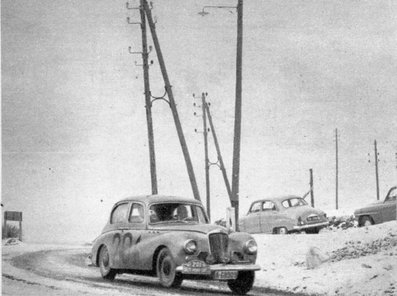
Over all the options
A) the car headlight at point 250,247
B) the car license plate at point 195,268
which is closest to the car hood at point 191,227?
the car headlight at point 250,247

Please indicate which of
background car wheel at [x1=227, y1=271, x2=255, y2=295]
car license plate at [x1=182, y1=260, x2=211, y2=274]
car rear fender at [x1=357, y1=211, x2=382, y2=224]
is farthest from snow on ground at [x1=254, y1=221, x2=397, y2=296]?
car rear fender at [x1=357, y1=211, x2=382, y2=224]

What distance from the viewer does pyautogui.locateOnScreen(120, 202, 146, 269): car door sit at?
41.5ft

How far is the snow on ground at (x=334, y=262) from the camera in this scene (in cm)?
1153

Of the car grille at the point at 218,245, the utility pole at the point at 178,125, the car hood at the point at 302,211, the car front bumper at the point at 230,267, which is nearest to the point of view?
the car front bumper at the point at 230,267

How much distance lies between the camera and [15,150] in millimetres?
11898

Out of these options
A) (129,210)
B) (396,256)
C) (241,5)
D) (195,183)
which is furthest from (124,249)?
(195,183)

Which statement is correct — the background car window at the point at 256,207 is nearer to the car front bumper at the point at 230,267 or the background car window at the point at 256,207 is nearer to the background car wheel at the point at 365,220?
the background car wheel at the point at 365,220

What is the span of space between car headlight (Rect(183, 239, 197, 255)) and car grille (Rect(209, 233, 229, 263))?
0.99 feet

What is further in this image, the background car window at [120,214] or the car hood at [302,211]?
the car hood at [302,211]

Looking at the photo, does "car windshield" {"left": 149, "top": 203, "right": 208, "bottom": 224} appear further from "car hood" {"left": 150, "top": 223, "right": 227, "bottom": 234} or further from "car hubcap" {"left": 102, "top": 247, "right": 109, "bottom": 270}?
"car hubcap" {"left": 102, "top": 247, "right": 109, "bottom": 270}

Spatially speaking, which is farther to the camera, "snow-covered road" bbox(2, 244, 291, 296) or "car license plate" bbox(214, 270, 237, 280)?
"car license plate" bbox(214, 270, 237, 280)

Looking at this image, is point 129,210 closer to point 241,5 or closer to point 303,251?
point 303,251

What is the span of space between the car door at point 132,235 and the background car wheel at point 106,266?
51 cm

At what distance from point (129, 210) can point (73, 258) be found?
5.25 metres
